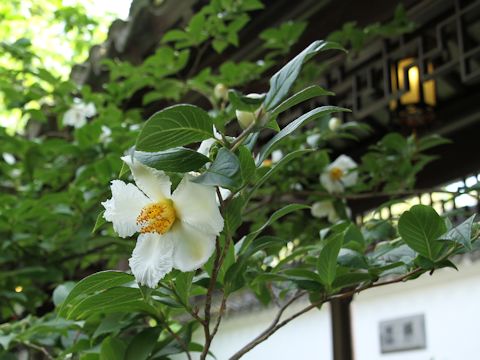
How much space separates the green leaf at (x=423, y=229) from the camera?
1.00 meters

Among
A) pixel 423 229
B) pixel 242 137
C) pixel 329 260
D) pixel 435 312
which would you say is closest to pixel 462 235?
pixel 423 229

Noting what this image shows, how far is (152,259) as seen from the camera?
2.88ft

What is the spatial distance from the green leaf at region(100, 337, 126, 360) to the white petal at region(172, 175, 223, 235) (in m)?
0.37

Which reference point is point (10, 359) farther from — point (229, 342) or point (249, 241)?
point (229, 342)

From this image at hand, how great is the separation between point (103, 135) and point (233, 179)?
165 centimetres

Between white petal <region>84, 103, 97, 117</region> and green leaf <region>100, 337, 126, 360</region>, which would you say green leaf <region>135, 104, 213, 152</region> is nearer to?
green leaf <region>100, 337, 126, 360</region>

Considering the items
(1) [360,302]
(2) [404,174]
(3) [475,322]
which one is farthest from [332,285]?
(1) [360,302]

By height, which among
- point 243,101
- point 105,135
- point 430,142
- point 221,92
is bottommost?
point 243,101

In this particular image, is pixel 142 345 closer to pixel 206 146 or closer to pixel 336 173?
pixel 206 146

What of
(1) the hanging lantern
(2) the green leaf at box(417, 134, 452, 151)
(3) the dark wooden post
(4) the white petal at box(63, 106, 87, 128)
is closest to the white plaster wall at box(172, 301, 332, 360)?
(3) the dark wooden post

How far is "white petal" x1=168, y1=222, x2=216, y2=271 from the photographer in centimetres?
86

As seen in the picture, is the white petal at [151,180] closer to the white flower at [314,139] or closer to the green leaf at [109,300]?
the green leaf at [109,300]

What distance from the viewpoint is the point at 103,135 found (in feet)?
7.82

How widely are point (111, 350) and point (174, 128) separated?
46 centimetres
